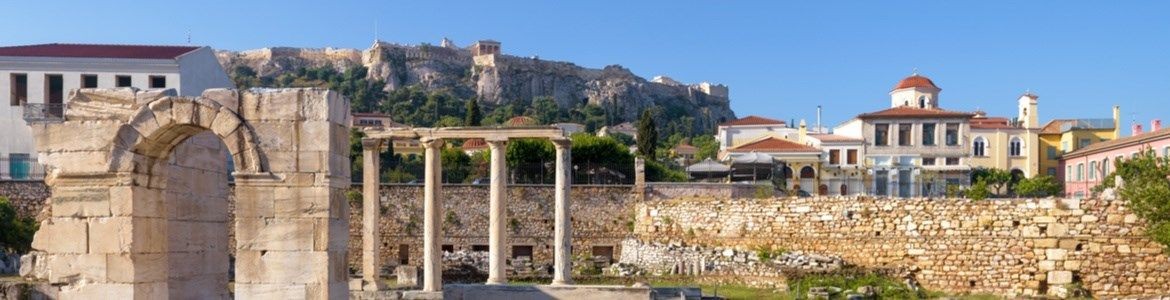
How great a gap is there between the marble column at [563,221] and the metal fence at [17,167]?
27.0 m

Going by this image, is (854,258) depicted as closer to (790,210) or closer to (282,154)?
(790,210)

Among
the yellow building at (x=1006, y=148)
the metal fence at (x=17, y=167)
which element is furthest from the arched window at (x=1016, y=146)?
the metal fence at (x=17, y=167)

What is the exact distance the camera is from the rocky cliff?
A: 14562cm

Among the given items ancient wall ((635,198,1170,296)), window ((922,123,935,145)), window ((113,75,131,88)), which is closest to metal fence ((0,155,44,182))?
window ((113,75,131,88))

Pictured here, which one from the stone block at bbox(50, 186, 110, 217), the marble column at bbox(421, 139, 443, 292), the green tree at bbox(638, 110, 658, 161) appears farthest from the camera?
the green tree at bbox(638, 110, 658, 161)

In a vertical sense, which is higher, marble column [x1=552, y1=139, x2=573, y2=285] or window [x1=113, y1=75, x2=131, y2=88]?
window [x1=113, y1=75, x2=131, y2=88]

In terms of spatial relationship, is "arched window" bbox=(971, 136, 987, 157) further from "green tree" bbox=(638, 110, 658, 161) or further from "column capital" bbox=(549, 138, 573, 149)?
"column capital" bbox=(549, 138, 573, 149)

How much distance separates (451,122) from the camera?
9531 centimetres

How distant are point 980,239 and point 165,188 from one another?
23.9 m

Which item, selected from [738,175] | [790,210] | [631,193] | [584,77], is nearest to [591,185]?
[631,193]

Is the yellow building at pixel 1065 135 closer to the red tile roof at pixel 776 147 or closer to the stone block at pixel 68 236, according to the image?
the red tile roof at pixel 776 147

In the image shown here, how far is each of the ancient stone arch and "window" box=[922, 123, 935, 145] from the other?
52874 millimetres

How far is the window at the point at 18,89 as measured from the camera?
1713 inches

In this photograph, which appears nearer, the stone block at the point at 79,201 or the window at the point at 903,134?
the stone block at the point at 79,201
